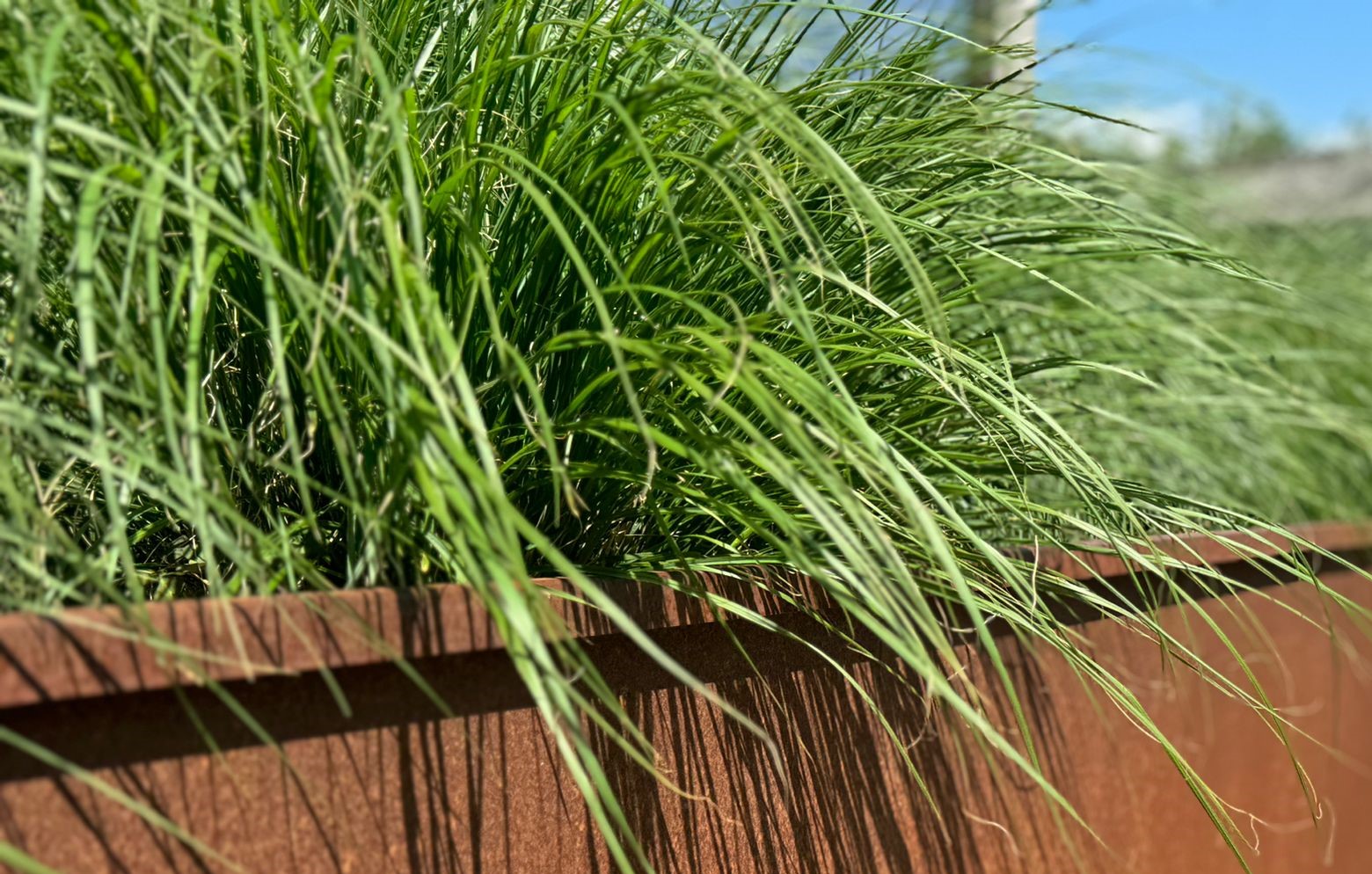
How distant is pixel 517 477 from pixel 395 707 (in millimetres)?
294

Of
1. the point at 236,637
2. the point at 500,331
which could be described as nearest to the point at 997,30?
the point at 500,331

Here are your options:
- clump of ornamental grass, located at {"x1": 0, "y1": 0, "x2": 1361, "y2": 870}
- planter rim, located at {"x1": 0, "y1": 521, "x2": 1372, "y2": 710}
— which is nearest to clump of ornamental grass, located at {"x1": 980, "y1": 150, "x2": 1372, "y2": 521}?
clump of ornamental grass, located at {"x1": 0, "y1": 0, "x2": 1361, "y2": 870}

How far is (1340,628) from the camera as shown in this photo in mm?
2854

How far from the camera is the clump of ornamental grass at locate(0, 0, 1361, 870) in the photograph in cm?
91

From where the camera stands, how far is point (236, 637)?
2.87 ft

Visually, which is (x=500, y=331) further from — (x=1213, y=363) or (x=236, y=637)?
(x=1213, y=363)

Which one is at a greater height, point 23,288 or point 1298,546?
point 23,288

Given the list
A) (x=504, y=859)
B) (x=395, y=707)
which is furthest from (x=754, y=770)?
(x=395, y=707)

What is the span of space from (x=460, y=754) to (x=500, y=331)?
0.37m

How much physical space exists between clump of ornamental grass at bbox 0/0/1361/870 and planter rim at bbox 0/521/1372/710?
0.02m

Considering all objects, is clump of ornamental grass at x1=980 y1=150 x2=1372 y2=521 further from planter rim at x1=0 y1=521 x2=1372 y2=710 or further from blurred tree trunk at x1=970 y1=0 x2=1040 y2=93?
planter rim at x1=0 y1=521 x2=1372 y2=710

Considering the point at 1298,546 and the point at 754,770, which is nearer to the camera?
the point at 754,770

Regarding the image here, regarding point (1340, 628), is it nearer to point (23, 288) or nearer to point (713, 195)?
point (713, 195)

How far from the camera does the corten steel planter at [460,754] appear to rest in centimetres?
89
